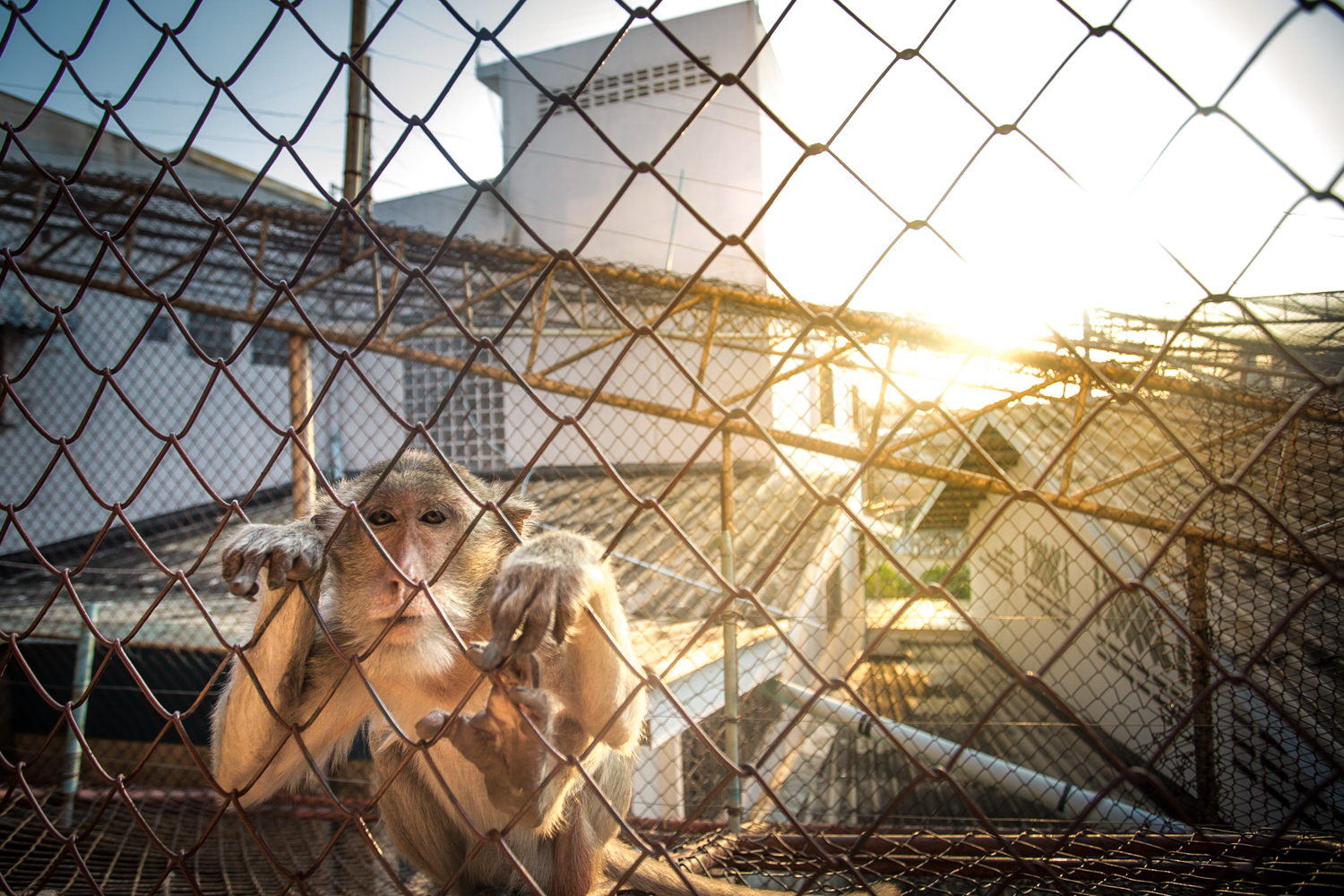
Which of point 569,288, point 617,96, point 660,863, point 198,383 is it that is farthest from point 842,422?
point 198,383

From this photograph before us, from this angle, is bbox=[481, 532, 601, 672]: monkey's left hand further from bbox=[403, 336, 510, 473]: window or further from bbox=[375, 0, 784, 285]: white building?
bbox=[403, 336, 510, 473]: window

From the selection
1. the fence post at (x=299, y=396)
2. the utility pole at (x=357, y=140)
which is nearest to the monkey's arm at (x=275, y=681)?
the fence post at (x=299, y=396)

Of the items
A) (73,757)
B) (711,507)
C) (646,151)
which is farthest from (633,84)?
(73,757)

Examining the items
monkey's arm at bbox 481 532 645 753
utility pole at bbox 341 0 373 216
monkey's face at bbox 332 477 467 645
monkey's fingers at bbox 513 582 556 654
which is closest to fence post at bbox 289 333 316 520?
utility pole at bbox 341 0 373 216

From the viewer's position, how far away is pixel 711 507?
802 centimetres

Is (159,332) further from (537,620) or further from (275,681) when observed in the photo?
(537,620)

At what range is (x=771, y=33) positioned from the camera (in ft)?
3.72

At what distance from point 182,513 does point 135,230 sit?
13.8 ft

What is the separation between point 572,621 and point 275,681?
99 cm

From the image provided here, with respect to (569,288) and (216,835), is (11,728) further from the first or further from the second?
(569,288)

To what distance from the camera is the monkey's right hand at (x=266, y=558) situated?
164 cm

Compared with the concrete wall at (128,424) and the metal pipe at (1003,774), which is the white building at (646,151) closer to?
the concrete wall at (128,424)

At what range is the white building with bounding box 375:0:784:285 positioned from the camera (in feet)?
29.8

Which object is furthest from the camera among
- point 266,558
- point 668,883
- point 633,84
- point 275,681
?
point 633,84
